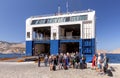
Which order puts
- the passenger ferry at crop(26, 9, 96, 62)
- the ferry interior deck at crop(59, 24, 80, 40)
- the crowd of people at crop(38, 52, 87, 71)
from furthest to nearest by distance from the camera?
the ferry interior deck at crop(59, 24, 80, 40) → the passenger ferry at crop(26, 9, 96, 62) → the crowd of people at crop(38, 52, 87, 71)

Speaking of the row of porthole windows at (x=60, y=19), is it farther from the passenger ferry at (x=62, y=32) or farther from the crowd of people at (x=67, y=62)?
the crowd of people at (x=67, y=62)

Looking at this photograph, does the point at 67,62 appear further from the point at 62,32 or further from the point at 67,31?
the point at 67,31

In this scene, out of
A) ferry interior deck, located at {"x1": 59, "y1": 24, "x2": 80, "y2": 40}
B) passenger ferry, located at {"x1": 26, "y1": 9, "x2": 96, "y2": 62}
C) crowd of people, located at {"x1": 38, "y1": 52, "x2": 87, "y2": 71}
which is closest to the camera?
crowd of people, located at {"x1": 38, "y1": 52, "x2": 87, "y2": 71}

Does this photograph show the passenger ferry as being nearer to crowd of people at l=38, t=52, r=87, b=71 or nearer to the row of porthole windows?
the row of porthole windows

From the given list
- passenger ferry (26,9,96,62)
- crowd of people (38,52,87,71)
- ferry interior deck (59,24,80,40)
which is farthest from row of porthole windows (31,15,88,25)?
crowd of people (38,52,87,71)

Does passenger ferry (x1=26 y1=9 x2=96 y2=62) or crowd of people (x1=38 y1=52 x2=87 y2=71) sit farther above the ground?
passenger ferry (x1=26 y1=9 x2=96 y2=62)

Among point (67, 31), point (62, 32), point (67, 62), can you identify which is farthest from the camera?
point (67, 31)

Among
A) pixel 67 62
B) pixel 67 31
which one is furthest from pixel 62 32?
pixel 67 62

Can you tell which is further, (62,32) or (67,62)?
(62,32)

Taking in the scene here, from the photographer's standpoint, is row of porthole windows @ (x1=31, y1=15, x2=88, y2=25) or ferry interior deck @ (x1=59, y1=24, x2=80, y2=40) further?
ferry interior deck @ (x1=59, y1=24, x2=80, y2=40)

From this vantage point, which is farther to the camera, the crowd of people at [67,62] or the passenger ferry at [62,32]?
the passenger ferry at [62,32]

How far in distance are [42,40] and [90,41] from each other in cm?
983

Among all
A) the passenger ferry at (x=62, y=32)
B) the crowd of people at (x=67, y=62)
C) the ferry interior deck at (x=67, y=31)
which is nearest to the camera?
the crowd of people at (x=67, y=62)

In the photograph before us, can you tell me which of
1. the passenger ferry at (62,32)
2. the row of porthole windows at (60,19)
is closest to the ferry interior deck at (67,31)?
the passenger ferry at (62,32)
